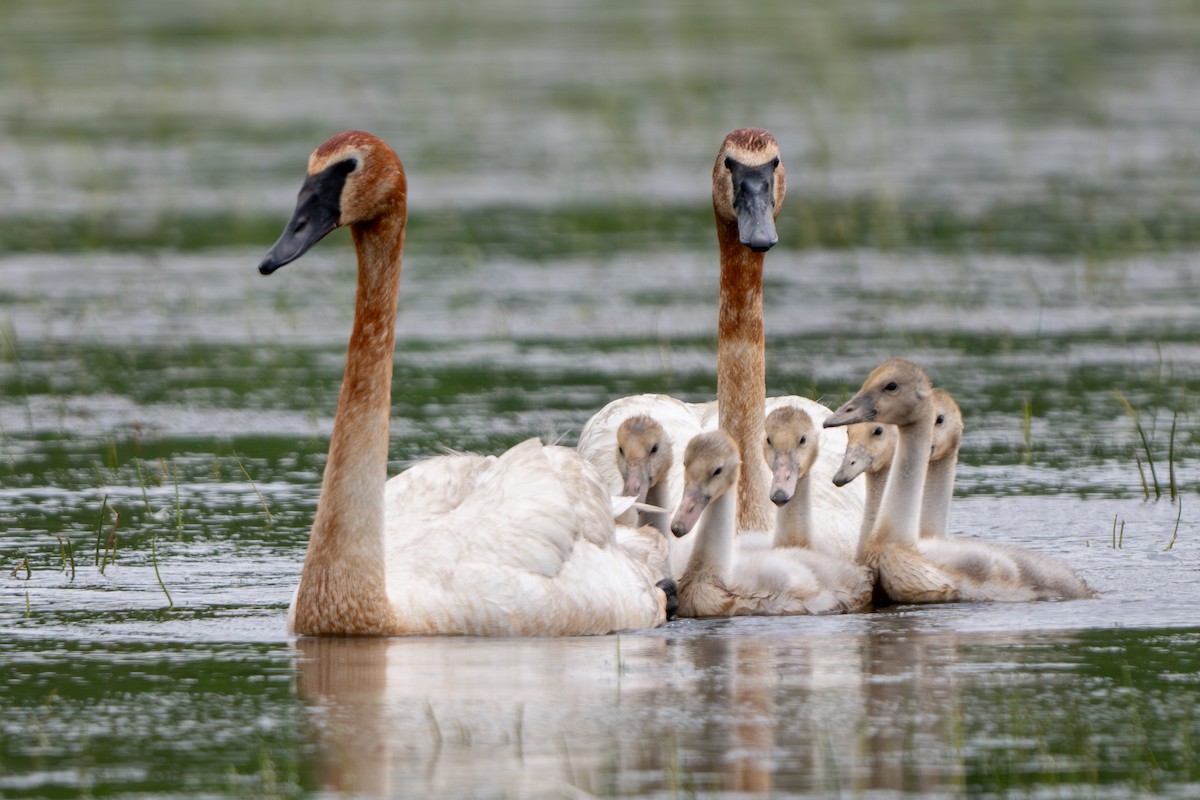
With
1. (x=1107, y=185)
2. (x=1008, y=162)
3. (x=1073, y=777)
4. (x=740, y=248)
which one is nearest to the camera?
(x=1073, y=777)

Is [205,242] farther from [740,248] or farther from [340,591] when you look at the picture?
[340,591]

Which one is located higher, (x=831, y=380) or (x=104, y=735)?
(x=831, y=380)

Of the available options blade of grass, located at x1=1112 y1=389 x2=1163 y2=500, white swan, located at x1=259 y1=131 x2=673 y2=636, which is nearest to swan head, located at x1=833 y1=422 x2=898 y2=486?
white swan, located at x1=259 y1=131 x2=673 y2=636

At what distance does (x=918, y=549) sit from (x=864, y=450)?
1.74 ft

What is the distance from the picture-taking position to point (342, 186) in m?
8.93

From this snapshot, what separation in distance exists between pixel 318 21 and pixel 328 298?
2149 centimetres

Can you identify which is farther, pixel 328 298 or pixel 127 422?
pixel 328 298

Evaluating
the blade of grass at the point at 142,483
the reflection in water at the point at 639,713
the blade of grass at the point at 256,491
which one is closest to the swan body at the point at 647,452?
the reflection in water at the point at 639,713

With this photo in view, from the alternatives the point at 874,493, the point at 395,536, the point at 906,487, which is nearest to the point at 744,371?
the point at 874,493

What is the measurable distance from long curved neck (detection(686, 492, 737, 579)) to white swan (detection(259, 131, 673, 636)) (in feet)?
0.74

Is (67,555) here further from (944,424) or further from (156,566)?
(944,424)

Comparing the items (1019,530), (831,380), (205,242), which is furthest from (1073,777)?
(205,242)

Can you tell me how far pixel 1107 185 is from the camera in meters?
21.3

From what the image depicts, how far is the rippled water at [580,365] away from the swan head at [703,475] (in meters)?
0.44
